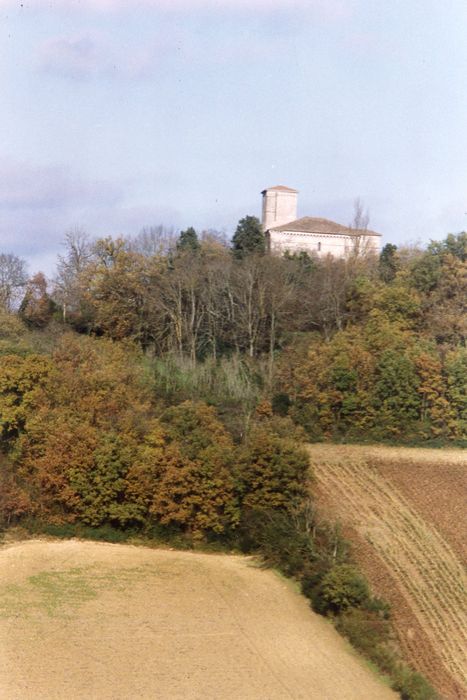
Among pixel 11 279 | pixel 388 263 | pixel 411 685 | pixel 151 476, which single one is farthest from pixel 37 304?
pixel 411 685

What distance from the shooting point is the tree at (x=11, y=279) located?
1549 inches

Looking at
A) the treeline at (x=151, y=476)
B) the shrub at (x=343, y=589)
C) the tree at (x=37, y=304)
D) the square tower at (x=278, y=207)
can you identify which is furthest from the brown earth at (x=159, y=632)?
the square tower at (x=278, y=207)

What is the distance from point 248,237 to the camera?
36.1 m

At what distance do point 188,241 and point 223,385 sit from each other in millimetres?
11593

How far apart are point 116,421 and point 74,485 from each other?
8.69 ft

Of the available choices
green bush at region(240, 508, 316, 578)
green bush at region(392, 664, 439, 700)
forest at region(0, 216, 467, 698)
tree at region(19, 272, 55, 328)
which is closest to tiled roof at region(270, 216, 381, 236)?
forest at region(0, 216, 467, 698)

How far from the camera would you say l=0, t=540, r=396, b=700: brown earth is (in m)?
13.4

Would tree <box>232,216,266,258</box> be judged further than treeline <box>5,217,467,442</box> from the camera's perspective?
Yes

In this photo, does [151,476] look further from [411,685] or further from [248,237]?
[248,237]

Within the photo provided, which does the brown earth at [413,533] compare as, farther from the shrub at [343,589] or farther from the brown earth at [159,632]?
the brown earth at [159,632]

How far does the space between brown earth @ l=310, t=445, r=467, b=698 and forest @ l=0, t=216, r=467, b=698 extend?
0.85 m

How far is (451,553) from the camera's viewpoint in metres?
18.9

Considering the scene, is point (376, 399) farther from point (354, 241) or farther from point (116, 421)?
point (354, 241)

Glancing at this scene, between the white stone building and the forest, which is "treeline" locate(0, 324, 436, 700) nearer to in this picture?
the forest
